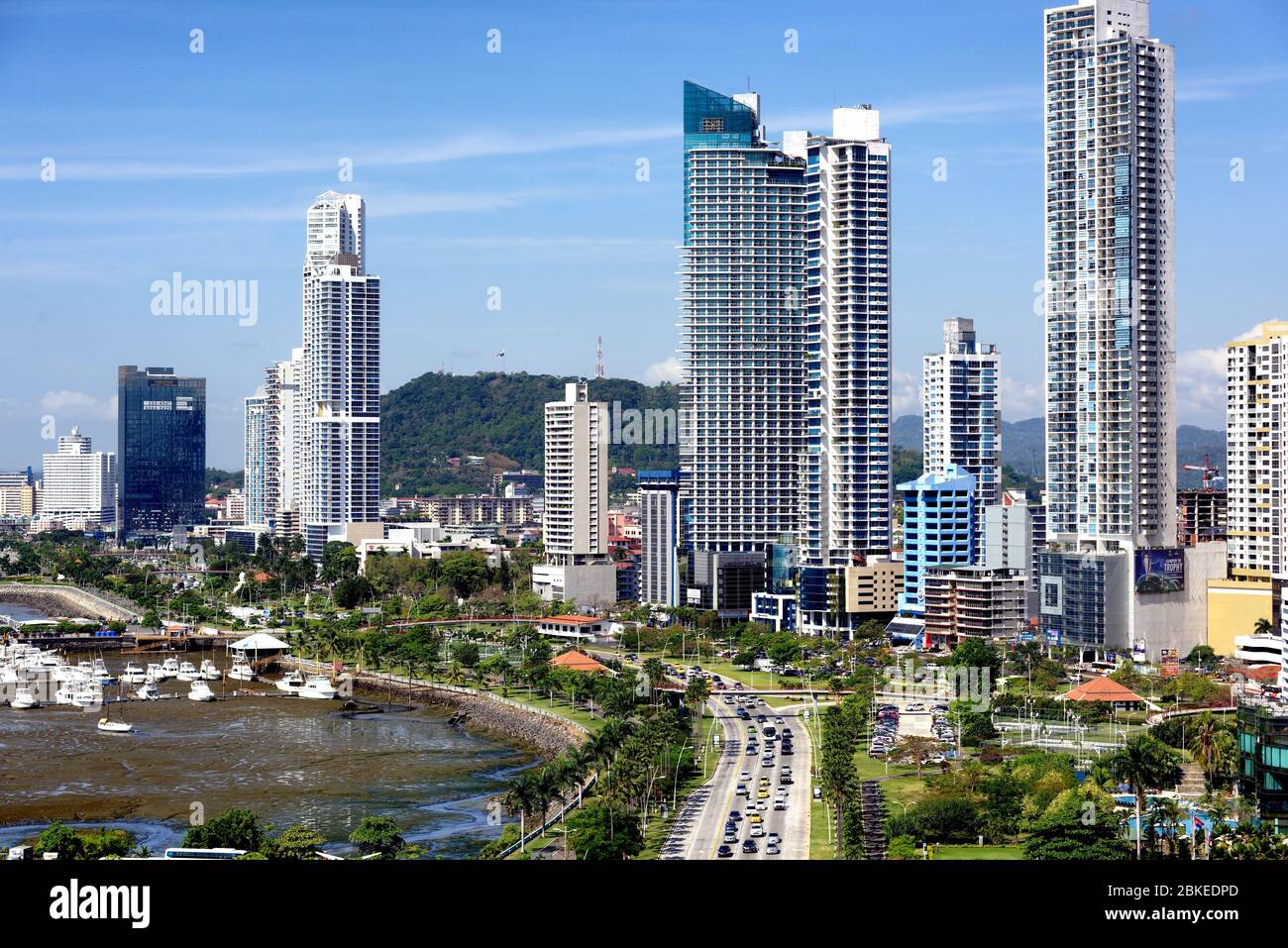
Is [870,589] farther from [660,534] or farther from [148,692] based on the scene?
[148,692]

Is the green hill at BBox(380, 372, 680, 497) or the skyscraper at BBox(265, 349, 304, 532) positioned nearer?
the skyscraper at BBox(265, 349, 304, 532)

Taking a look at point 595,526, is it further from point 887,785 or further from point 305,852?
point 305,852

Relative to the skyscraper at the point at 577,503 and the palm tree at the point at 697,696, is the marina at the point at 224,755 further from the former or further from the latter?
the skyscraper at the point at 577,503

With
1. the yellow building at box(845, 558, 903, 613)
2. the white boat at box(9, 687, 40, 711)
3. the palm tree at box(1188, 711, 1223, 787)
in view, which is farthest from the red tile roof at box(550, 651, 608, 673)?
the palm tree at box(1188, 711, 1223, 787)

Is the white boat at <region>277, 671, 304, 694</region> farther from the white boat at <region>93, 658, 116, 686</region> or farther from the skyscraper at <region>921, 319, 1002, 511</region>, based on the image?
the skyscraper at <region>921, 319, 1002, 511</region>

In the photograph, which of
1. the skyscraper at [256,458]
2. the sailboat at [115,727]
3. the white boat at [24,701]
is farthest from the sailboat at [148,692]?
the skyscraper at [256,458]

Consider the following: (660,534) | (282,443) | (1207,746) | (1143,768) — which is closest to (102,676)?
(660,534)
